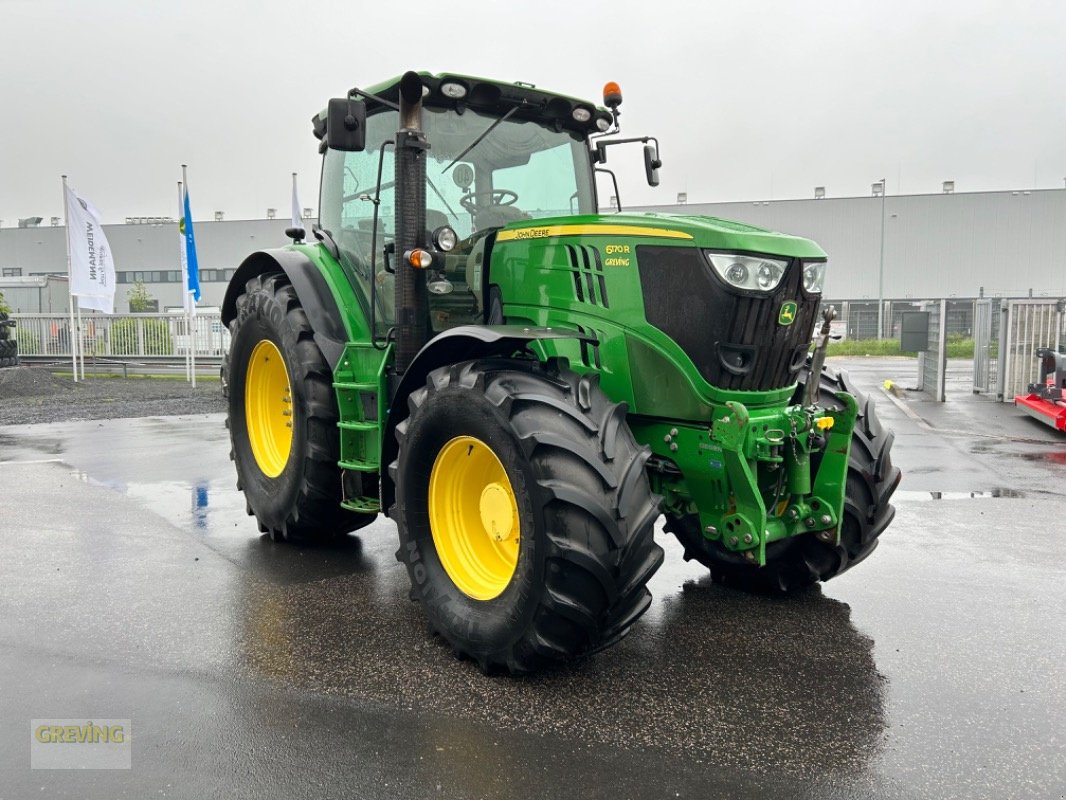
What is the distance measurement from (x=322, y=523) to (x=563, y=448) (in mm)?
2528

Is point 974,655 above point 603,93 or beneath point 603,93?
beneath

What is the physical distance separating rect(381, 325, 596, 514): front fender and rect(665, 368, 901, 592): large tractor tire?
3.67 feet

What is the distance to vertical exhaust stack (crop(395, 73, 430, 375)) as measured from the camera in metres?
4.47

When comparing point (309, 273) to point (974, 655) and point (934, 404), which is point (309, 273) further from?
point (934, 404)

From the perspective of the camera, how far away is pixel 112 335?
968 inches

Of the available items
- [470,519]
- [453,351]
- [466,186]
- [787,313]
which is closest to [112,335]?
[466,186]

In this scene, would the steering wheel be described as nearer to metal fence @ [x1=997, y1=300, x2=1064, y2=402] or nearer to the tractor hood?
the tractor hood

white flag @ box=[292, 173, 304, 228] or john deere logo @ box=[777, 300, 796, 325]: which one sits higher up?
white flag @ box=[292, 173, 304, 228]

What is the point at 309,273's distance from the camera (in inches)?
219

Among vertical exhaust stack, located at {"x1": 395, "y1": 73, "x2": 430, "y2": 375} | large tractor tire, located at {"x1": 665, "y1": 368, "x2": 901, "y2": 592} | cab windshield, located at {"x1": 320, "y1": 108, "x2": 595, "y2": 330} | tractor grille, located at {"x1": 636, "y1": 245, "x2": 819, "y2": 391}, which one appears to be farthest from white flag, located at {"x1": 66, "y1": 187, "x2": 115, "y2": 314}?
tractor grille, located at {"x1": 636, "y1": 245, "x2": 819, "y2": 391}

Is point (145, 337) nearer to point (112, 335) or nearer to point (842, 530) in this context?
point (112, 335)

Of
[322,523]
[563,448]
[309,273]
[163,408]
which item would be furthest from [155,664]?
[163,408]

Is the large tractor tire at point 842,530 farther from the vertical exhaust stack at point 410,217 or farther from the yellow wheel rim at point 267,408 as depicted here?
the yellow wheel rim at point 267,408

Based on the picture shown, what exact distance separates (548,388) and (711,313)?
790 mm
